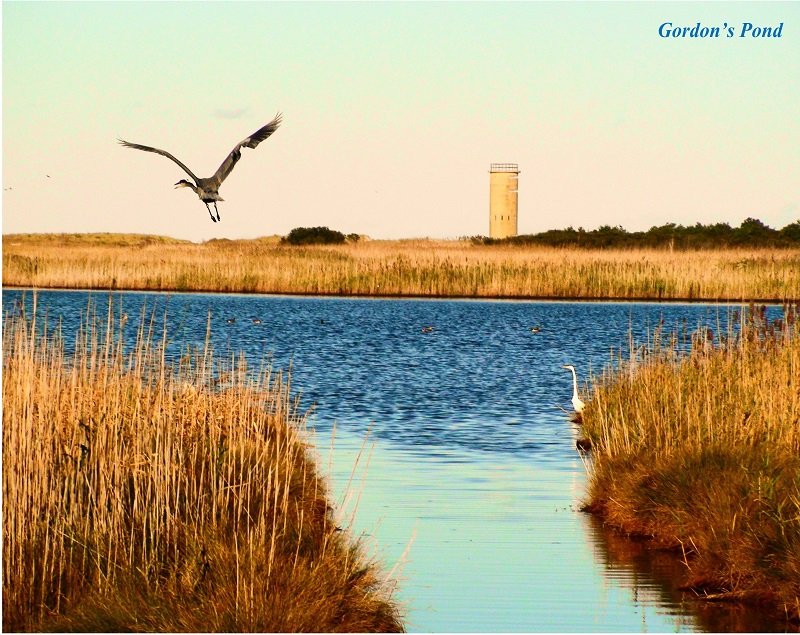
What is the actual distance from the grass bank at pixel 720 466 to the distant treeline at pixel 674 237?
4126 centimetres

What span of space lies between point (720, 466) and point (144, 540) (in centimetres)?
385

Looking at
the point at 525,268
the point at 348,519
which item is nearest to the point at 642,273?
the point at 525,268

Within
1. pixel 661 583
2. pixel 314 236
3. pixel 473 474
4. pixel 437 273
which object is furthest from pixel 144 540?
pixel 314 236

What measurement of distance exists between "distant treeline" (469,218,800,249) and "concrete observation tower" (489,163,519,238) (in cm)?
1082

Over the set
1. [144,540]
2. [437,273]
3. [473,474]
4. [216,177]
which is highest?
[216,177]

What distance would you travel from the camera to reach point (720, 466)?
27.2 feet

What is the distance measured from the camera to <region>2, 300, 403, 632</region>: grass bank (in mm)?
5754

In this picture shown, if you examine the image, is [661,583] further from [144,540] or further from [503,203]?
[503,203]

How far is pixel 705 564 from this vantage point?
734 cm

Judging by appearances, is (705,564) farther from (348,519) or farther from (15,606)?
(15,606)

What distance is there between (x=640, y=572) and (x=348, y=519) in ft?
6.43

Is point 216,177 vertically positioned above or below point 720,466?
above

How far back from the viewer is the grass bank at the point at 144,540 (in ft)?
18.9

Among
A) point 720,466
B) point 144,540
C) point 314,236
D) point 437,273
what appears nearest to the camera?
point 144,540
